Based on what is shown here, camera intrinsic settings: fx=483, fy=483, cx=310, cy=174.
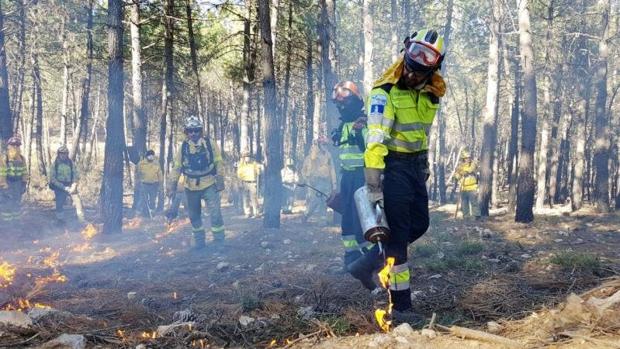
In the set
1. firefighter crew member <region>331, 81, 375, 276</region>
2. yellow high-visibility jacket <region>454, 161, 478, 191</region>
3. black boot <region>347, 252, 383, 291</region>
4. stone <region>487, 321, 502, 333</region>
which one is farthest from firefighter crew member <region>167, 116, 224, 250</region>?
yellow high-visibility jacket <region>454, 161, 478, 191</region>

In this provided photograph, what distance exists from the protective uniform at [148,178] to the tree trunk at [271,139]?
591 cm

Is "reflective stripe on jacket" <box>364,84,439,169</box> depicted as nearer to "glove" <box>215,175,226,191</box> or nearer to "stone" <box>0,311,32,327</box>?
"stone" <box>0,311,32,327</box>

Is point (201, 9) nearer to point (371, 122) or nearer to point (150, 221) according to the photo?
point (150, 221)

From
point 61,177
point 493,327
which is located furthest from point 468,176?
point 493,327

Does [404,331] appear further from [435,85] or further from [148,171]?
[148,171]

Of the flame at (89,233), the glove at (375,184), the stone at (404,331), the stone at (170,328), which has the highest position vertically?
the glove at (375,184)

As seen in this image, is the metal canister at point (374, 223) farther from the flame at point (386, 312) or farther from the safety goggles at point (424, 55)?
the safety goggles at point (424, 55)

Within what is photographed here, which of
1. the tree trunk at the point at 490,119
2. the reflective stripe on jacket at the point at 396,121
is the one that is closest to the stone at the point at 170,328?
the reflective stripe on jacket at the point at 396,121

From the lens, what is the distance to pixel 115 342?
12.0 feet

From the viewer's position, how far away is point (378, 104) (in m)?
4.15

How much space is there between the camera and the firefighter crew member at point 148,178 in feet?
50.9

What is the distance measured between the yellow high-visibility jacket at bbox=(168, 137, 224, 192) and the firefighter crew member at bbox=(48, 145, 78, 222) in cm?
562

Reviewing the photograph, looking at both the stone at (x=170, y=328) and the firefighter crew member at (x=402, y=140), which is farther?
the firefighter crew member at (x=402, y=140)

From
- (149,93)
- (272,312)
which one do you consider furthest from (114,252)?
(149,93)
